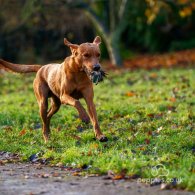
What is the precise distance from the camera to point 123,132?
10398 millimetres

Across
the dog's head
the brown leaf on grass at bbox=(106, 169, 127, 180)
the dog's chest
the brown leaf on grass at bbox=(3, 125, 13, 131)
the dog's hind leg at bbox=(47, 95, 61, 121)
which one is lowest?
the brown leaf on grass at bbox=(106, 169, 127, 180)

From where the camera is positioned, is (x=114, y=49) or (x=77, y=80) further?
(x=114, y=49)

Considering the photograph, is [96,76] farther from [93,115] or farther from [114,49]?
[114,49]

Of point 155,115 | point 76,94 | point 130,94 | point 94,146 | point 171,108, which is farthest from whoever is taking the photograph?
point 130,94

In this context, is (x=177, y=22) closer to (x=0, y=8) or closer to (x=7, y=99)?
(x=0, y=8)

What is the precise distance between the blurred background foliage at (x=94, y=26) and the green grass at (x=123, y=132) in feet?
31.3

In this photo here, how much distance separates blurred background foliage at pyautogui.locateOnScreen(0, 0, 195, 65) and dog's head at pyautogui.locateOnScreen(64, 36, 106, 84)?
48.1ft

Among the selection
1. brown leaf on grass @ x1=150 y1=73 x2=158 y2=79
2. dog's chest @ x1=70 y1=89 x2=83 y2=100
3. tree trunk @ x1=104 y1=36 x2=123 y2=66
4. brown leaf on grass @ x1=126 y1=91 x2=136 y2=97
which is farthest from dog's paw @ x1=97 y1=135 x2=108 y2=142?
tree trunk @ x1=104 y1=36 x2=123 y2=66

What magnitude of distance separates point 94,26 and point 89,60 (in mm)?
22702

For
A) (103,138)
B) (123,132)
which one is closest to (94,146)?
(103,138)

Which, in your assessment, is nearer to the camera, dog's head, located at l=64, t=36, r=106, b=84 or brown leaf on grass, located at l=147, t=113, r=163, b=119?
dog's head, located at l=64, t=36, r=106, b=84

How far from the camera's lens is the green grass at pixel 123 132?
7922 mm

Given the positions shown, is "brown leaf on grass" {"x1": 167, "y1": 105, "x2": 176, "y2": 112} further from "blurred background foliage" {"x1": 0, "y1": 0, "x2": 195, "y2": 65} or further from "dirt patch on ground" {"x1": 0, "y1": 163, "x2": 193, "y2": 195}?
"blurred background foliage" {"x1": 0, "y1": 0, "x2": 195, "y2": 65}

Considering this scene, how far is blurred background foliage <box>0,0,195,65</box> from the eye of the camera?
87.5ft
